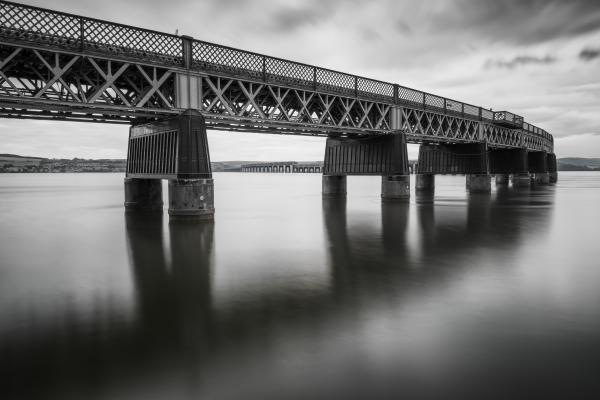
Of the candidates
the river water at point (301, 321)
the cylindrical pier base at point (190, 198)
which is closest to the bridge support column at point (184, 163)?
the cylindrical pier base at point (190, 198)

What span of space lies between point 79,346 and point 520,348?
6.64 meters

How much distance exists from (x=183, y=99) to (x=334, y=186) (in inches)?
985

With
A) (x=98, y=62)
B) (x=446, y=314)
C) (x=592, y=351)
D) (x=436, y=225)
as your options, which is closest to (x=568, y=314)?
(x=592, y=351)

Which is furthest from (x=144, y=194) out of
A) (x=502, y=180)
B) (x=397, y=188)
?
(x=502, y=180)

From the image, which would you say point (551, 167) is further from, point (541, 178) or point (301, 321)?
point (301, 321)

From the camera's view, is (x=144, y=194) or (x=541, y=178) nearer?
(x=144, y=194)

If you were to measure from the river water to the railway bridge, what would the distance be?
25.6ft

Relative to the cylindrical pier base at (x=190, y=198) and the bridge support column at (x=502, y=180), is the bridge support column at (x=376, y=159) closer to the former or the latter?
the cylindrical pier base at (x=190, y=198)

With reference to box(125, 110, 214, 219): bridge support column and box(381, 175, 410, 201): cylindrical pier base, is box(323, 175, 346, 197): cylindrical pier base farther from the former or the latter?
box(125, 110, 214, 219): bridge support column

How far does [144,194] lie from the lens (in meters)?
29.0

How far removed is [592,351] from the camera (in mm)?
5449

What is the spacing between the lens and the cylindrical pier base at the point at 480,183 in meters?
50.0

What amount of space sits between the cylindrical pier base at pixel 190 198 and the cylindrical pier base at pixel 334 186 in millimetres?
23374

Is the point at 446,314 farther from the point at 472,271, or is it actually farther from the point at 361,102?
the point at 361,102
